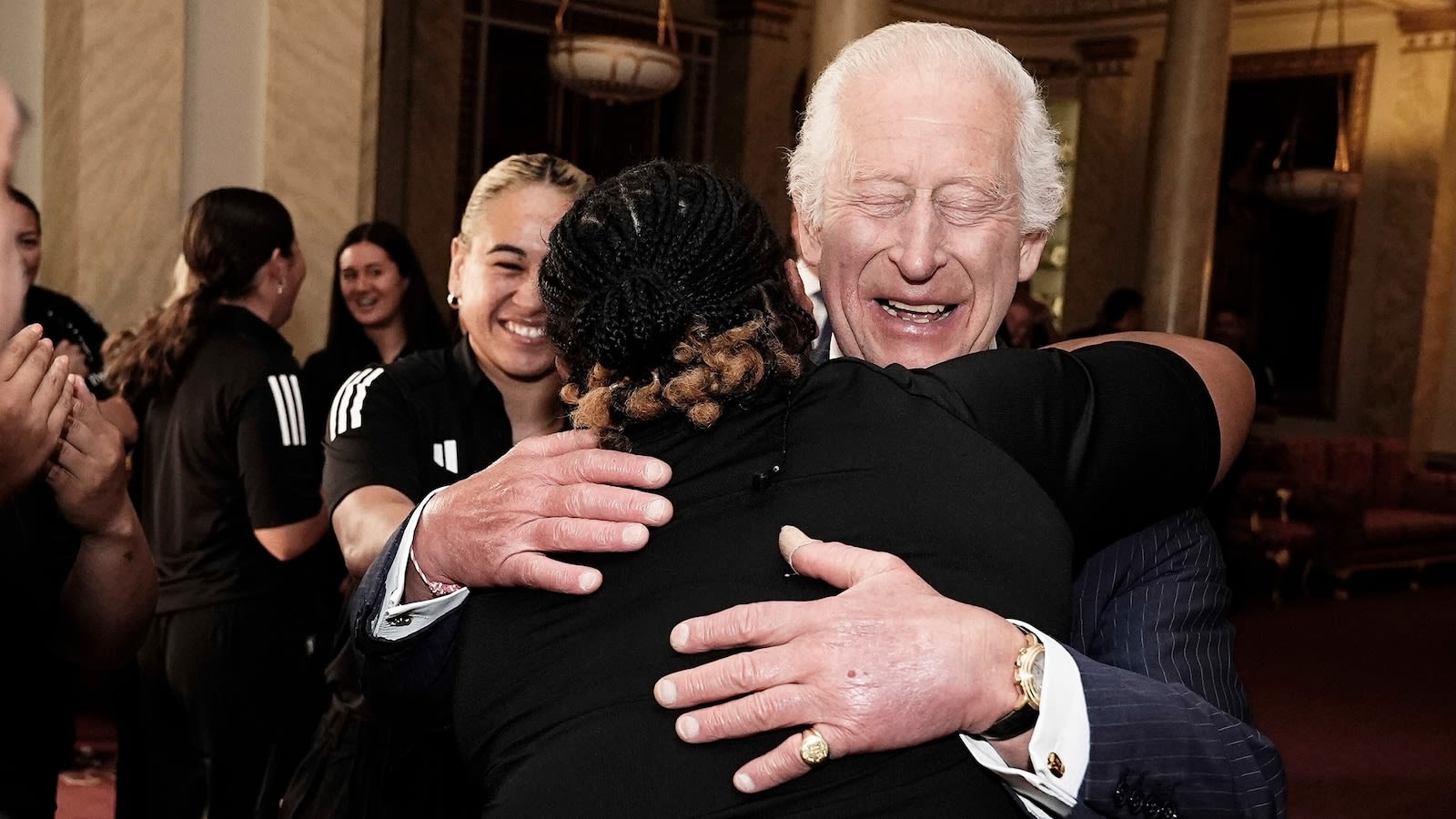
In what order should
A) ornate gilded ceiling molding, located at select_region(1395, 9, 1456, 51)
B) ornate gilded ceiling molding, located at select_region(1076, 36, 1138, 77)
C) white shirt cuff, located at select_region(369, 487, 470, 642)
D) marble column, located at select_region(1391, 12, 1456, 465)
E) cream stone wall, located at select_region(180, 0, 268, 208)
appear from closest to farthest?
white shirt cuff, located at select_region(369, 487, 470, 642) → cream stone wall, located at select_region(180, 0, 268, 208) → ornate gilded ceiling molding, located at select_region(1395, 9, 1456, 51) → marble column, located at select_region(1391, 12, 1456, 465) → ornate gilded ceiling molding, located at select_region(1076, 36, 1138, 77)

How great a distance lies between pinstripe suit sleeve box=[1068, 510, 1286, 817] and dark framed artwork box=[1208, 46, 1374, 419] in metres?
12.7

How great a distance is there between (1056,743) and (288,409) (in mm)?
2623

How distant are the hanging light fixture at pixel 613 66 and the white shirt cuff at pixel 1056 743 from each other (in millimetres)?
7282

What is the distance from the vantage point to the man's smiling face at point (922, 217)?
173 cm

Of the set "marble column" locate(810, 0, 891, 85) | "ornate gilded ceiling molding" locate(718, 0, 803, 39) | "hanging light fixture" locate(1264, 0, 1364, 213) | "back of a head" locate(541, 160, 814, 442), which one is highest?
"ornate gilded ceiling molding" locate(718, 0, 803, 39)

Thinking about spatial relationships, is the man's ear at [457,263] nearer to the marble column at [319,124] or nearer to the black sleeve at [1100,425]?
the black sleeve at [1100,425]

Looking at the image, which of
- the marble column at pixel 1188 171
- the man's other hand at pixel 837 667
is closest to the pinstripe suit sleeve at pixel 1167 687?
the man's other hand at pixel 837 667

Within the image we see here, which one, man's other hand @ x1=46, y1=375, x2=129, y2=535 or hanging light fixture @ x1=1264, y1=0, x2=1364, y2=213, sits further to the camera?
hanging light fixture @ x1=1264, y1=0, x2=1364, y2=213

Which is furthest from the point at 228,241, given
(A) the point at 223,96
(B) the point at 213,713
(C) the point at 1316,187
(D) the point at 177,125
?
(C) the point at 1316,187

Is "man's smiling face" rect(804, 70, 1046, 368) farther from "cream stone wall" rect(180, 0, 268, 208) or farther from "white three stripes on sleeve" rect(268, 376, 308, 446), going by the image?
"cream stone wall" rect(180, 0, 268, 208)

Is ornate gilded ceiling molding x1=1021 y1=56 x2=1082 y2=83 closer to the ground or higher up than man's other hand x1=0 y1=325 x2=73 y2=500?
higher up

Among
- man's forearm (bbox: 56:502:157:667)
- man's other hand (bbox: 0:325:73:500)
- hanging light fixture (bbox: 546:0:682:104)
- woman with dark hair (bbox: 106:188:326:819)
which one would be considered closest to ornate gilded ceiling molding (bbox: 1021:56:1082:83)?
hanging light fixture (bbox: 546:0:682:104)

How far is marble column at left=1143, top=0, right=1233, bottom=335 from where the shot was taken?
9.39m

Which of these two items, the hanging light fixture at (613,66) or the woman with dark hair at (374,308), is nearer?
the woman with dark hair at (374,308)
